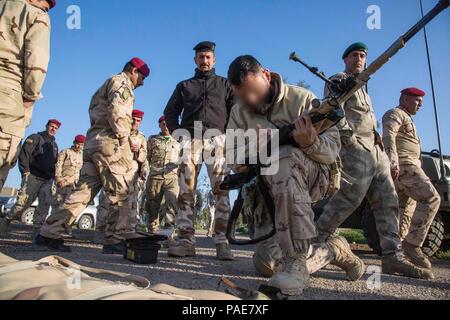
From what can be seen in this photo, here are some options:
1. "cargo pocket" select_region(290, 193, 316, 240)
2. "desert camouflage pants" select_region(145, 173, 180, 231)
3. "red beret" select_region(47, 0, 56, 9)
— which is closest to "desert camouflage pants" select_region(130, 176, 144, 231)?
"desert camouflage pants" select_region(145, 173, 180, 231)

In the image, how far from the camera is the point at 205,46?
193 inches

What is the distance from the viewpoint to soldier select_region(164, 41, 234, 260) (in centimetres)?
441

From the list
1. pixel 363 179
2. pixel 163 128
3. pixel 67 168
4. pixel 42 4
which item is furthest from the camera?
pixel 67 168

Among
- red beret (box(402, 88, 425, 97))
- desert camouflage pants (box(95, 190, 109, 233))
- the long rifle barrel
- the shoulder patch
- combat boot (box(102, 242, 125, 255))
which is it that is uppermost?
red beret (box(402, 88, 425, 97))

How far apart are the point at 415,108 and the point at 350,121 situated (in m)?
1.55

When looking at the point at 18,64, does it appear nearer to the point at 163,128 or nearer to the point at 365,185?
the point at 365,185

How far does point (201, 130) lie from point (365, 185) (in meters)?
1.97

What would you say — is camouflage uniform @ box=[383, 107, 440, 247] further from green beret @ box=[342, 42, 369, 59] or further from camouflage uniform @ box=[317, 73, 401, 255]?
green beret @ box=[342, 42, 369, 59]

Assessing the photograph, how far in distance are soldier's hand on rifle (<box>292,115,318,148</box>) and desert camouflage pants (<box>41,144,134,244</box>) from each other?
9.15 ft

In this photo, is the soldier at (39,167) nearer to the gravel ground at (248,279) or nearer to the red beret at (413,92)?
the gravel ground at (248,279)

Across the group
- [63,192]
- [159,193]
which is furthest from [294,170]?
[63,192]

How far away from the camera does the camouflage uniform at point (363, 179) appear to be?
12.3 ft
